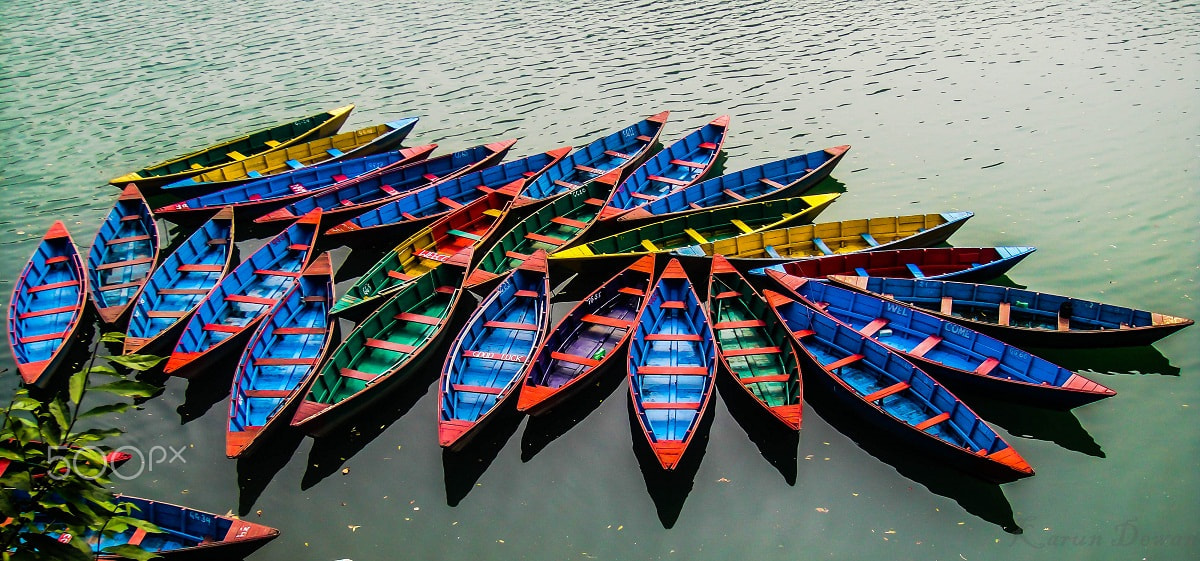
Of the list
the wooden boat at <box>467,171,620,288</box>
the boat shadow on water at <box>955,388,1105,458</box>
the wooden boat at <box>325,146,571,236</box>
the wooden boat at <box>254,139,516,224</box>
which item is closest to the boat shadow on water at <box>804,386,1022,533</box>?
the boat shadow on water at <box>955,388,1105,458</box>

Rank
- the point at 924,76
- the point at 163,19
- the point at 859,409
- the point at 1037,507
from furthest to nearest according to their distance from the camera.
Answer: the point at 163,19 < the point at 924,76 < the point at 859,409 < the point at 1037,507

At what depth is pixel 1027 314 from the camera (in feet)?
59.1

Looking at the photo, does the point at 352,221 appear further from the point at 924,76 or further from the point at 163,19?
the point at 163,19

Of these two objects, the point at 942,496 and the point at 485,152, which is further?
the point at 485,152

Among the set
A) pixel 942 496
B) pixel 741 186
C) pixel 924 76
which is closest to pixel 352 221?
pixel 741 186

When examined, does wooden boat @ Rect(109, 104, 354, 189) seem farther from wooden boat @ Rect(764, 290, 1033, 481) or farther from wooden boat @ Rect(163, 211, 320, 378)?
wooden boat @ Rect(764, 290, 1033, 481)

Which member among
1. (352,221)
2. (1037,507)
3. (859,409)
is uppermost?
(352,221)

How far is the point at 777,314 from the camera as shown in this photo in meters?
17.6

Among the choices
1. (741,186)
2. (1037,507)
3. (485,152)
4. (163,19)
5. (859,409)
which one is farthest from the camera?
(163,19)

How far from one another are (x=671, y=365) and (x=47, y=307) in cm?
1627

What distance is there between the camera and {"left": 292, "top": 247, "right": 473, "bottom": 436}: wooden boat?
614 inches

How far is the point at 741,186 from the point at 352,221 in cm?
1205

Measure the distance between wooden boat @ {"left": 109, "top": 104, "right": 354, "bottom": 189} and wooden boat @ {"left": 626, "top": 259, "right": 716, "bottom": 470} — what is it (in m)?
16.0

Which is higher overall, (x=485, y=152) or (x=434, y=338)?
(x=485, y=152)
